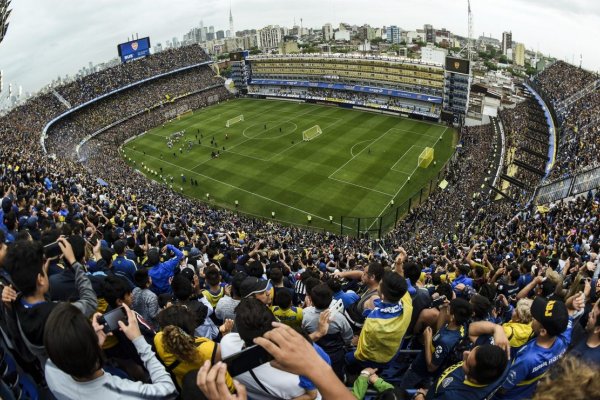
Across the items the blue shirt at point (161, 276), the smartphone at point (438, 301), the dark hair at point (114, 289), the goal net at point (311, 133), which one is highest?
the dark hair at point (114, 289)

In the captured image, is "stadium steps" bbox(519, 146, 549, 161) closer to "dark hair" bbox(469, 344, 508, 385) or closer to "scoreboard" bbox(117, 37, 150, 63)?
→ "dark hair" bbox(469, 344, 508, 385)

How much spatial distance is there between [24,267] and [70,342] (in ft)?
6.38

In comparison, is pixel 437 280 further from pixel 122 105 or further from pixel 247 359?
pixel 122 105

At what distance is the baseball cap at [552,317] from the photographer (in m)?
4.77

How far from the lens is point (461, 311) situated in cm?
562

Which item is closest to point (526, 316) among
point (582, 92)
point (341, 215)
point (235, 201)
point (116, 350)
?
point (116, 350)

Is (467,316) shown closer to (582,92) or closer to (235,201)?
(235,201)

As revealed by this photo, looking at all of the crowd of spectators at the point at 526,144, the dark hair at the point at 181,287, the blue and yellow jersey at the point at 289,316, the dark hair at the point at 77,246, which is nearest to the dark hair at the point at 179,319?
the blue and yellow jersey at the point at 289,316

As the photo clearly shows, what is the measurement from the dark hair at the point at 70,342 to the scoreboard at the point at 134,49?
88.6 metres

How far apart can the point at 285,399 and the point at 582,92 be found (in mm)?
54698

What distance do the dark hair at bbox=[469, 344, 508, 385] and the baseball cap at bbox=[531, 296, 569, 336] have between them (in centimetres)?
106

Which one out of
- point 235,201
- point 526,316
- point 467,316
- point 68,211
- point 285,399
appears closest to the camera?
point 285,399

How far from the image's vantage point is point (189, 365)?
4.46m

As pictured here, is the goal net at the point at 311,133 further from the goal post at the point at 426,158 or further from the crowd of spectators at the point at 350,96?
the goal post at the point at 426,158
